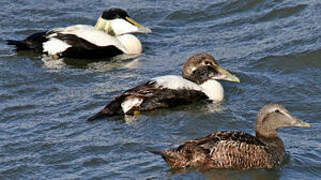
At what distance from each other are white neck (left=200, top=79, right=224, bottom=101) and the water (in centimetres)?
15

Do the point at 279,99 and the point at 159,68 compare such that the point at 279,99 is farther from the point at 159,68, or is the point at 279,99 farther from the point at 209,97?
the point at 159,68

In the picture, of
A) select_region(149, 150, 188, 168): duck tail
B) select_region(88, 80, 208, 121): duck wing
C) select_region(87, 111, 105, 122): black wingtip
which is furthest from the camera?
select_region(88, 80, 208, 121): duck wing

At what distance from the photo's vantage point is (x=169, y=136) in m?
8.14

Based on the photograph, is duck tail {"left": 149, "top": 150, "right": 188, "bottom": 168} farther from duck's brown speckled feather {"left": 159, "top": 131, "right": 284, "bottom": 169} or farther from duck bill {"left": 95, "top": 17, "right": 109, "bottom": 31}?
duck bill {"left": 95, "top": 17, "right": 109, "bottom": 31}

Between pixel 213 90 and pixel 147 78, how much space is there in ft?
4.36

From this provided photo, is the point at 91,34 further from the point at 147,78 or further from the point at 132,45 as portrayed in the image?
the point at 147,78

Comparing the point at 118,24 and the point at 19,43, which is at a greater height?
the point at 118,24

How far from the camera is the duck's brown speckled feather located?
6988 mm

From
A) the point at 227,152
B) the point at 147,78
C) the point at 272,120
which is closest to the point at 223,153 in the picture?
the point at 227,152

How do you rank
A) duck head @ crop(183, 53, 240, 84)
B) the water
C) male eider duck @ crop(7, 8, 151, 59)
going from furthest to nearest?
male eider duck @ crop(7, 8, 151, 59) → duck head @ crop(183, 53, 240, 84) → the water

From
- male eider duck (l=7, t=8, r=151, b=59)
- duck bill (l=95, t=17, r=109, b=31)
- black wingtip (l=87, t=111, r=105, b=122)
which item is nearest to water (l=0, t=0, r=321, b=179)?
black wingtip (l=87, t=111, r=105, b=122)

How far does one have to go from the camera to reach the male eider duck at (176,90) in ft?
29.2

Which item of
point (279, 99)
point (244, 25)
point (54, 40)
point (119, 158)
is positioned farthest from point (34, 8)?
point (119, 158)

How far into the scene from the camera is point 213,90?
9.42 meters
